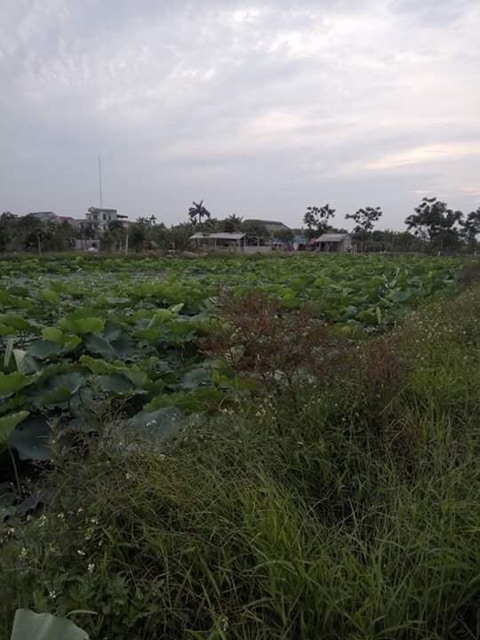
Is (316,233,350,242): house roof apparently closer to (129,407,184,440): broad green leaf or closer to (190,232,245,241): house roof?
(190,232,245,241): house roof

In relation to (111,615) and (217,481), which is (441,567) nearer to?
(217,481)

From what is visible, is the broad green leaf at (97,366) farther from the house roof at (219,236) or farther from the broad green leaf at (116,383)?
the house roof at (219,236)

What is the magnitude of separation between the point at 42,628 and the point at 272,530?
70cm

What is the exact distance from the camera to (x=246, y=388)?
2963mm

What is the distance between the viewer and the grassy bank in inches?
56.8

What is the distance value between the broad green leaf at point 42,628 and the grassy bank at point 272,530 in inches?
6.3

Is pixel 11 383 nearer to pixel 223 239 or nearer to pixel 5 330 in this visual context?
pixel 5 330

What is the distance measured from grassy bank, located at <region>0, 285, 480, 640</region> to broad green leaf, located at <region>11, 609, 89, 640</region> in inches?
6.3

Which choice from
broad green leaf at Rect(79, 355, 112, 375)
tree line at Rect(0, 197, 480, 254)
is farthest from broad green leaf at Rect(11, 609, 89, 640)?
tree line at Rect(0, 197, 480, 254)

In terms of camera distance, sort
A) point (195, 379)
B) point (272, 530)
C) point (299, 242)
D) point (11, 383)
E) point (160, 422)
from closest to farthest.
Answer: point (272, 530) < point (160, 422) < point (11, 383) < point (195, 379) < point (299, 242)

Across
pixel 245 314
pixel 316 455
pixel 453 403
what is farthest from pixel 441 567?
pixel 245 314

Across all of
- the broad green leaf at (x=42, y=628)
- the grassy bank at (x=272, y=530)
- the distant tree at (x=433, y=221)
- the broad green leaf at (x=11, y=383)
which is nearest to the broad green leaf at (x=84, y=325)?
the broad green leaf at (x=11, y=383)

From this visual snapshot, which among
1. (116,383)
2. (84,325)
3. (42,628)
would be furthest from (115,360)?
(42,628)

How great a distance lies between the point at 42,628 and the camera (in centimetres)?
120
